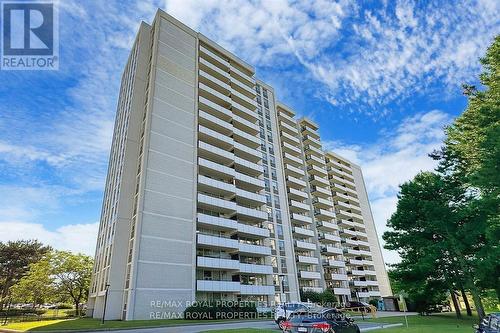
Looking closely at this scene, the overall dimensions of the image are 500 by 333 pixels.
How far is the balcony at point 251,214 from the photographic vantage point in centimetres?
4397

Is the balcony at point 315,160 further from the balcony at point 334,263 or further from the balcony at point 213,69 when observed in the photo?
the balcony at point 213,69

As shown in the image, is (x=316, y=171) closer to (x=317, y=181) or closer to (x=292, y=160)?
(x=317, y=181)

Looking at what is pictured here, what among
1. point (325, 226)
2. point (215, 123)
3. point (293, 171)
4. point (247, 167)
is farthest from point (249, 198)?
point (325, 226)

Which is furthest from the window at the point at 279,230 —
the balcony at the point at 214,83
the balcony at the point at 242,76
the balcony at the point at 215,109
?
the balcony at the point at 242,76

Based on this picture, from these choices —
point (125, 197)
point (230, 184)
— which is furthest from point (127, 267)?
point (230, 184)

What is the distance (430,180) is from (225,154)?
27351 millimetres

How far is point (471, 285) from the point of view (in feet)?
99.5

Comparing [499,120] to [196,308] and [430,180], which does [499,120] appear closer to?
[430,180]

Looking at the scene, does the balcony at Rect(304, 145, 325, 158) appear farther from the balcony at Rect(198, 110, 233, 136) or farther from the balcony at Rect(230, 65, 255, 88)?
the balcony at Rect(198, 110, 233, 136)

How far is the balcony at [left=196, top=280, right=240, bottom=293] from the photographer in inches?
1396

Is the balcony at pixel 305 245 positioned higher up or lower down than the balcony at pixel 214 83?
lower down

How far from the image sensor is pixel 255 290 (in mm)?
40375

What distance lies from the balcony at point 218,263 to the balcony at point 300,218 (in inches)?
843

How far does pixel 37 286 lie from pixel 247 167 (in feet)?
129
